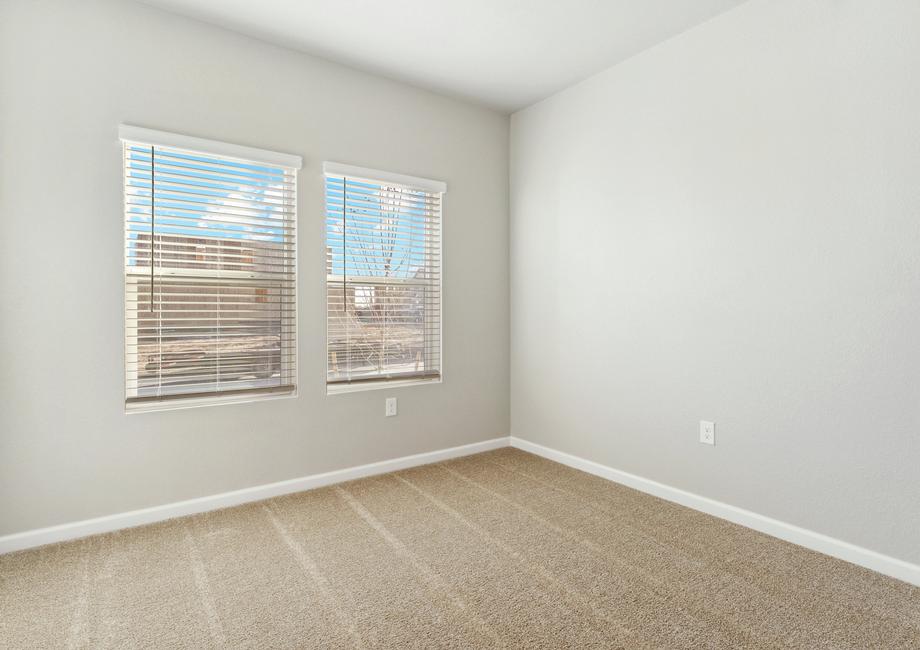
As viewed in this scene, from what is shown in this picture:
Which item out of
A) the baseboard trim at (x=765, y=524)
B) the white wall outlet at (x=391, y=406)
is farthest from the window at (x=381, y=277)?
the baseboard trim at (x=765, y=524)

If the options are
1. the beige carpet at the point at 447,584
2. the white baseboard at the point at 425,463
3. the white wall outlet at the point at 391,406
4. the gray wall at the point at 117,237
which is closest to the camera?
the beige carpet at the point at 447,584

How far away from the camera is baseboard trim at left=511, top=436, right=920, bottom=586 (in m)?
2.03

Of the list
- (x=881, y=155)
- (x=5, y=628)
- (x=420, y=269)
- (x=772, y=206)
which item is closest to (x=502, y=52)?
Answer: (x=420, y=269)

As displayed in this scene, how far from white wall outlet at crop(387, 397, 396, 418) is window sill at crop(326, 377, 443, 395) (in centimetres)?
8

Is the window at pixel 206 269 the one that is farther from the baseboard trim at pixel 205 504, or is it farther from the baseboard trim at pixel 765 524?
the baseboard trim at pixel 765 524

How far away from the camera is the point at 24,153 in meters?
2.21

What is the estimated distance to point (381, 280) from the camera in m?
3.28

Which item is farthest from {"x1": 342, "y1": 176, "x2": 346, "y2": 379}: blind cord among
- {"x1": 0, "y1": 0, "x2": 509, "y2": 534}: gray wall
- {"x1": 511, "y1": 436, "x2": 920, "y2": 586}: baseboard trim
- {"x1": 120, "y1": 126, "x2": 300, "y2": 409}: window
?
{"x1": 511, "y1": 436, "x2": 920, "y2": 586}: baseboard trim

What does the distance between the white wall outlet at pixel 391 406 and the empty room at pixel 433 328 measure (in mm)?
28

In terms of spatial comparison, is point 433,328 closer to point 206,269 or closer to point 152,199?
point 206,269

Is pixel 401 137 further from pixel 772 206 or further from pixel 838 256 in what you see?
pixel 838 256

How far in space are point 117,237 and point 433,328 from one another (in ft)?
6.08

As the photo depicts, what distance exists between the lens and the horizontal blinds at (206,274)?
249cm

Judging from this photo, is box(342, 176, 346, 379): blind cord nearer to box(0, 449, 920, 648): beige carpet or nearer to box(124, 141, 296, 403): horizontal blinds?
box(124, 141, 296, 403): horizontal blinds
